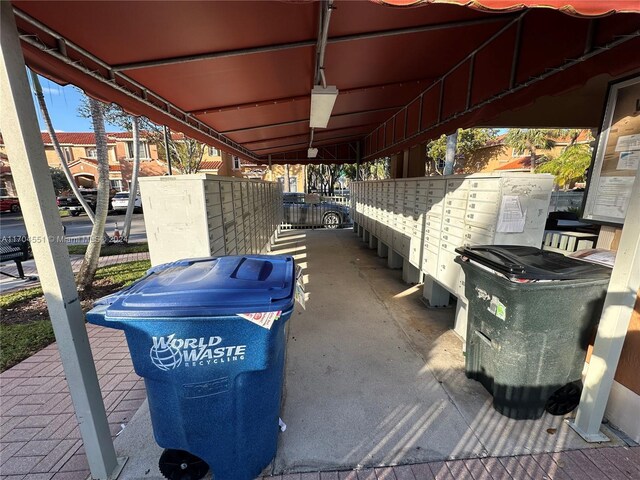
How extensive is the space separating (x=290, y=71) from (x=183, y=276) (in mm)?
2553

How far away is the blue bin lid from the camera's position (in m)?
1.36

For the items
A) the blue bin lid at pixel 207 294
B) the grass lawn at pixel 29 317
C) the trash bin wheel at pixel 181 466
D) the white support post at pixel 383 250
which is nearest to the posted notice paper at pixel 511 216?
the blue bin lid at pixel 207 294

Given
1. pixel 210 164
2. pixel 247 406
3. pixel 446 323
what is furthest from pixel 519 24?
pixel 210 164

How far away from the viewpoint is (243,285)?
1.50 m

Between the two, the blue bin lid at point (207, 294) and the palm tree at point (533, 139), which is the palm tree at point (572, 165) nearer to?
the palm tree at point (533, 139)

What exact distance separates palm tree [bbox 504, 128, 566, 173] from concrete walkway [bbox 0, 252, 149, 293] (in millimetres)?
27932

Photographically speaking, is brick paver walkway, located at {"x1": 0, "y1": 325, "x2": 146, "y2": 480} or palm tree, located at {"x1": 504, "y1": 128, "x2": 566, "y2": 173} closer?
brick paver walkway, located at {"x1": 0, "y1": 325, "x2": 146, "y2": 480}

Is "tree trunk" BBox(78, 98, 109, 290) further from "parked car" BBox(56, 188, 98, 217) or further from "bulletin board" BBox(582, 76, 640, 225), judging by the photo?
"parked car" BBox(56, 188, 98, 217)

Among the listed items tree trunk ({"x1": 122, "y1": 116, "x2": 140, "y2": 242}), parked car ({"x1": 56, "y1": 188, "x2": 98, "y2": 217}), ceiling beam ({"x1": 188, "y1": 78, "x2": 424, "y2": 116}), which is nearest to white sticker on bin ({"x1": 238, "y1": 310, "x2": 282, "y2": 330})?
ceiling beam ({"x1": 188, "y1": 78, "x2": 424, "y2": 116})

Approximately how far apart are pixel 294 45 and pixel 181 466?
3.24 m

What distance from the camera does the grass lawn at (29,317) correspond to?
298 centimetres

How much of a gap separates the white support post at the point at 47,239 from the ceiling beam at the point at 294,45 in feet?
3.55

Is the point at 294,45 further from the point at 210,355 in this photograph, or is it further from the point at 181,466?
the point at 181,466

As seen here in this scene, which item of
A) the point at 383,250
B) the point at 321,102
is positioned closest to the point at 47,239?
the point at 321,102
